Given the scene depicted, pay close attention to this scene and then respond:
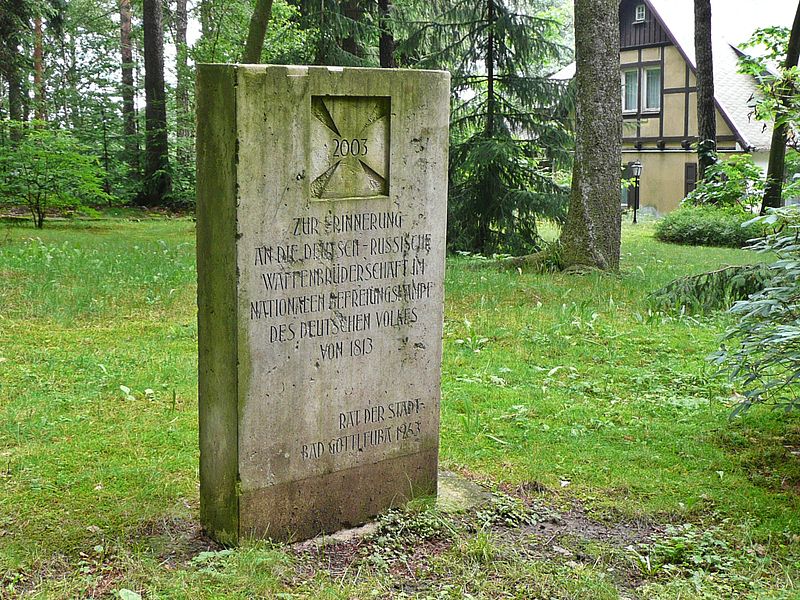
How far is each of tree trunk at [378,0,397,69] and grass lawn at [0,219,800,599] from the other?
432 inches

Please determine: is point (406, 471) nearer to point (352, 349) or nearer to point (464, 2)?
point (352, 349)

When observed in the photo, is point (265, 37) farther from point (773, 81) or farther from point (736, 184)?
point (736, 184)

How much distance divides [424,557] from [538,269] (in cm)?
936

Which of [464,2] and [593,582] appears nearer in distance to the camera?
[593,582]

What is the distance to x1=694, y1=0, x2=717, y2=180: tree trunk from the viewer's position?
77.1ft

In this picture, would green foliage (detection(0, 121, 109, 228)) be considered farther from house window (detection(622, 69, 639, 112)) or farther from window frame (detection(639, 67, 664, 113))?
house window (detection(622, 69, 639, 112))

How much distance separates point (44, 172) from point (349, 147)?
13580mm

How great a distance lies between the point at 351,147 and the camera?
4.32 meters

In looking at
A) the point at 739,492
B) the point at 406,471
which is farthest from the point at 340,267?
the point at 739,492

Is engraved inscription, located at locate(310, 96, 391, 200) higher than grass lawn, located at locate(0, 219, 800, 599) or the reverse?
higher

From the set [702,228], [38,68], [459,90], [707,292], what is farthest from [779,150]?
[38,68]

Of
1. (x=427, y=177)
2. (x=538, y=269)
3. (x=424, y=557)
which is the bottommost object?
(x=424, y=557)

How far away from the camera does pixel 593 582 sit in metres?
3.96

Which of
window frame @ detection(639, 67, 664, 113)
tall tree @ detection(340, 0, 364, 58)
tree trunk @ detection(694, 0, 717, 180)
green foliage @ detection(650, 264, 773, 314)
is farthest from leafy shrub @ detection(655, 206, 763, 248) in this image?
green foliage @ detection(650, 264, 773, 314)
